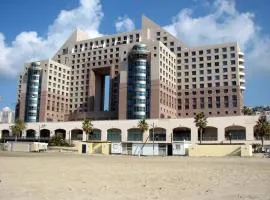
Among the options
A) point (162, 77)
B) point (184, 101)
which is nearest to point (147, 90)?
point (162, 77)

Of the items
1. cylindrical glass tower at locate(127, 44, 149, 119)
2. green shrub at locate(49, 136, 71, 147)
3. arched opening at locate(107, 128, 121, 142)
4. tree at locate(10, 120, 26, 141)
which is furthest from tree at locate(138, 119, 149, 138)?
tree at locate(10, 120, 26, 141)

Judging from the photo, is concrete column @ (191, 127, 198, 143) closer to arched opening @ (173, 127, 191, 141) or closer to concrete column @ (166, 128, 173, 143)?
arched opening @ (173, 127, 191, 141)

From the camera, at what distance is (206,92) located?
576 ft

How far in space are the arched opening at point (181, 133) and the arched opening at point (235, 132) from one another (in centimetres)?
1294

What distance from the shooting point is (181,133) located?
12425cm

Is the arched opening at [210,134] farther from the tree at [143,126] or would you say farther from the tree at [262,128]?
the tree at [143,126]

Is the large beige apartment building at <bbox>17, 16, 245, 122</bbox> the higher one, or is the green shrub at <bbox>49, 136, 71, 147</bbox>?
the large beige apartment building at <bbox>17, 16, 245, 122</bbox>

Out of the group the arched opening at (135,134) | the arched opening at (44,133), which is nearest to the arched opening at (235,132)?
the arched opening at (135,134)

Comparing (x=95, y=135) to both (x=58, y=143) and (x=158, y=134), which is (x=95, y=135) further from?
(x=158, y=134)

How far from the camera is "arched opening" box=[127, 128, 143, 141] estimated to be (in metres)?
126

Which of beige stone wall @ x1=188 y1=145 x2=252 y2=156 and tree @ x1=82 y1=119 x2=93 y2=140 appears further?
tree @ x1=82 y1=119 x2=93 y2=140

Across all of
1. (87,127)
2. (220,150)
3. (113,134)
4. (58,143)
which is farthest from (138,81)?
(220,150)

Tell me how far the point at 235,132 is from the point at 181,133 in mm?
18603

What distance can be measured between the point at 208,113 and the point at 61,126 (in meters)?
72.6
